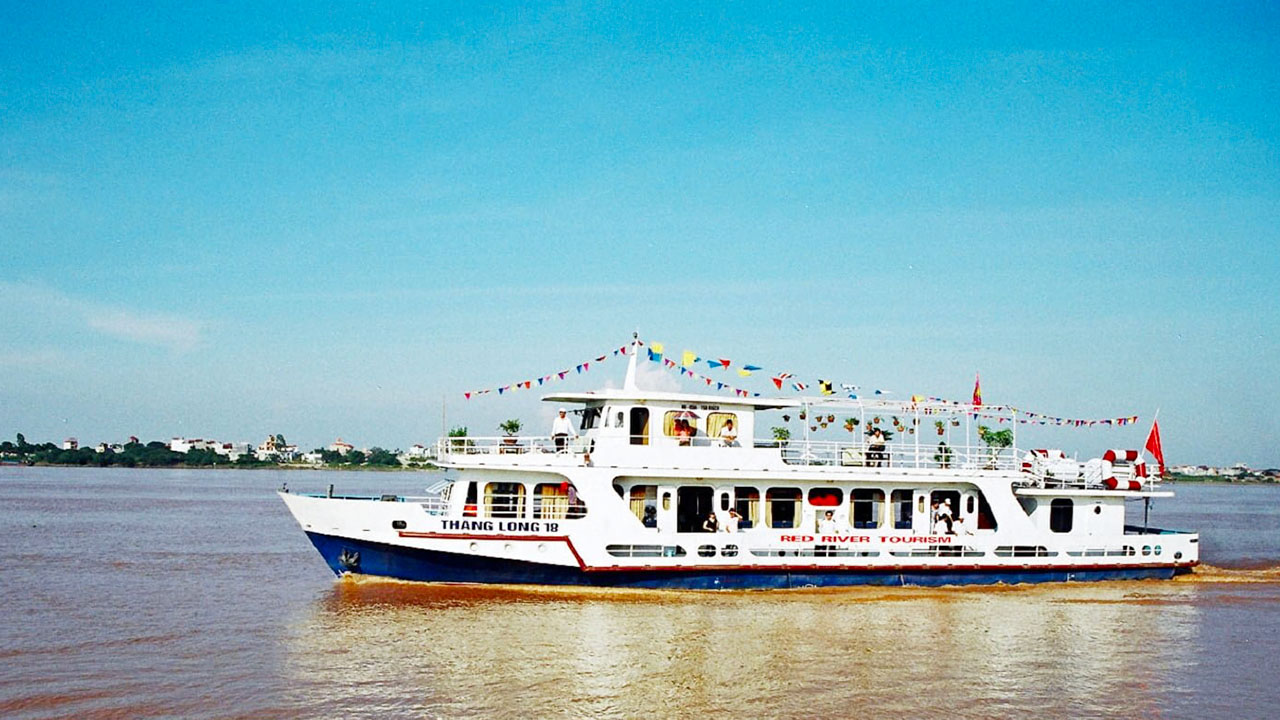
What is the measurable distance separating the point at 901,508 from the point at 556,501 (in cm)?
771

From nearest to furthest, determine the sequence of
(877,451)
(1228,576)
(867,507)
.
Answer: (867,507) < (877,451) < (1228,576)

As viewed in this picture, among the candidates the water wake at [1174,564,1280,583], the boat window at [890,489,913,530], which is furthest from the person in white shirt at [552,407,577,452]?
the water wake at [1174,564,1280,583]

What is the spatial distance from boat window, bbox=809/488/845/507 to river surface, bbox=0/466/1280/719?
2.09 meters

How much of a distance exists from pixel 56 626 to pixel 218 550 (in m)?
12.5

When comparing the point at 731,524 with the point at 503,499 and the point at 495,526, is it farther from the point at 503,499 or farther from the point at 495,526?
the point at 495,526

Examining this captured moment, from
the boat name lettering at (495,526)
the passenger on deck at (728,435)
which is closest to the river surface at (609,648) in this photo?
the boat name lettering at (495,526)

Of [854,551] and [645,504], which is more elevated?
[645,504]

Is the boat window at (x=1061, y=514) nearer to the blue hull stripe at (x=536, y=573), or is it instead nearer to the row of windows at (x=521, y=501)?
the blue hull stripe at (x=536, y=573)

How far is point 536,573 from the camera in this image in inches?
819

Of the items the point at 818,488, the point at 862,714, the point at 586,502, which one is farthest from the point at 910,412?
the point at 862,714

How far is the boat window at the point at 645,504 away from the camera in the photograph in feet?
71.3

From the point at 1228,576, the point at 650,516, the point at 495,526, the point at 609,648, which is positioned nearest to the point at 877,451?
the point at 650,516

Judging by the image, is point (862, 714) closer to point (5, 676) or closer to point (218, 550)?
point (5, 676)

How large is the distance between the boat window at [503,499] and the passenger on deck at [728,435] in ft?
13.9
